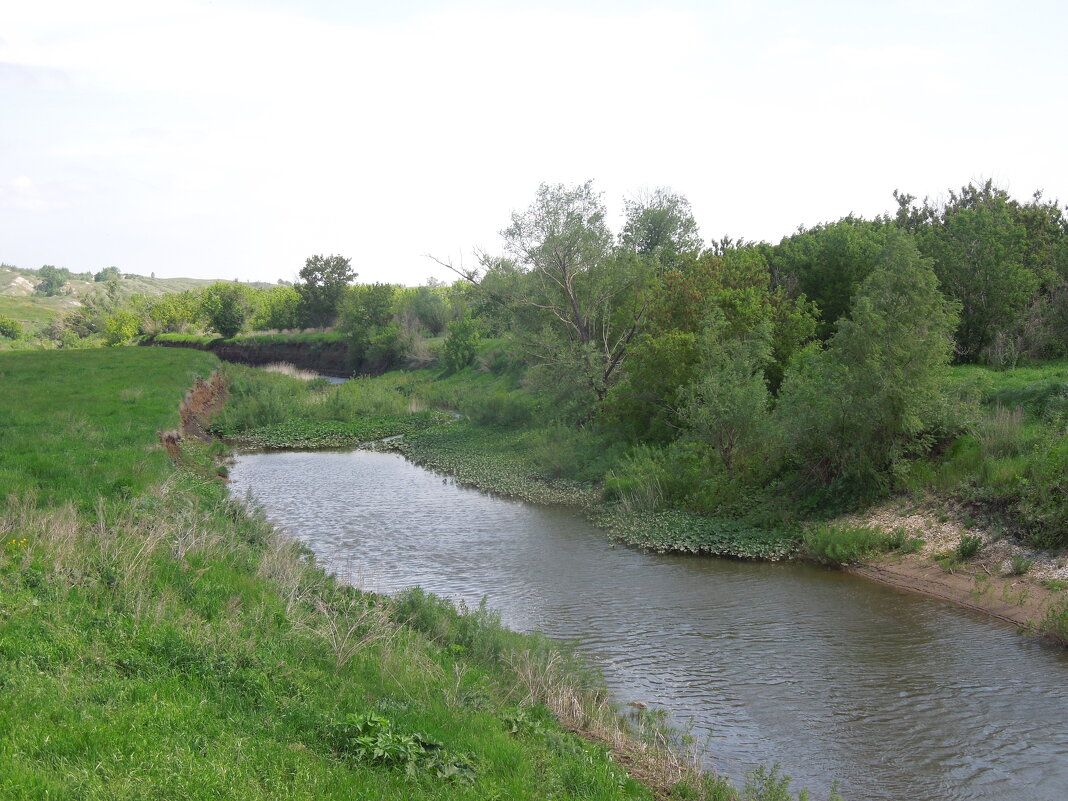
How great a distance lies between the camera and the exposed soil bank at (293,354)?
78.4 meters

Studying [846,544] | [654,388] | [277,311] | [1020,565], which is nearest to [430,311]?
[277,311]

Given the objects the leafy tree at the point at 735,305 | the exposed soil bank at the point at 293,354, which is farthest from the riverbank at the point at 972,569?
the exposed soil bank at the point at 293,354

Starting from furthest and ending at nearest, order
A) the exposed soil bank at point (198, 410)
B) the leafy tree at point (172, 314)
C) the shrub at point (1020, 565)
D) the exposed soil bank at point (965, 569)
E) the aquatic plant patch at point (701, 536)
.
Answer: the leafy tree at point (172, 314) → the exposed soil bank at point (198, 410) → the aquatic plant patch at point (701, 536) → the shrub at point (1020, 565) → the exposed soil bank at point (965, 569)

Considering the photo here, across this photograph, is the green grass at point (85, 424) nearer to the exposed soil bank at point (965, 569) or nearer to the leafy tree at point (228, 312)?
the exposed soil bank at point (965, 569)

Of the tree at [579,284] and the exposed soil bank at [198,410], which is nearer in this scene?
the exposed soil bank at [198,410]

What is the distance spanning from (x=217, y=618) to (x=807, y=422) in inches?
576

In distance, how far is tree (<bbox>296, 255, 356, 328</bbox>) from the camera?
91.3m

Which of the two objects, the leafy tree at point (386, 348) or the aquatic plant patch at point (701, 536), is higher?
the leafy tree at point (386, 348)

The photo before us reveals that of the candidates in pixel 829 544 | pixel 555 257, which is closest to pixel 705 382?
pixel 829 544

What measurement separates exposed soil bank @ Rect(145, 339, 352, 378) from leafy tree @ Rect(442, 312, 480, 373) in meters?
20.3

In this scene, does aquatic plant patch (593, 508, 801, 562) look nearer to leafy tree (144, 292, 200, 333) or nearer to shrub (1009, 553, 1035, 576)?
shrub (1009, 553, 1035, 576)

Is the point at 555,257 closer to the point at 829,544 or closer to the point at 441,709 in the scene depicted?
the point at 829,544

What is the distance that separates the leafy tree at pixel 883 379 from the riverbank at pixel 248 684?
35.0 feet

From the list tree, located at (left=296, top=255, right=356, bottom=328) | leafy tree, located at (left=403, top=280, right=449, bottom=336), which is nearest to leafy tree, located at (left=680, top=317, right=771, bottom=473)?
leafy tree, located at (left=403, top=280, right=449, bottom=336)
